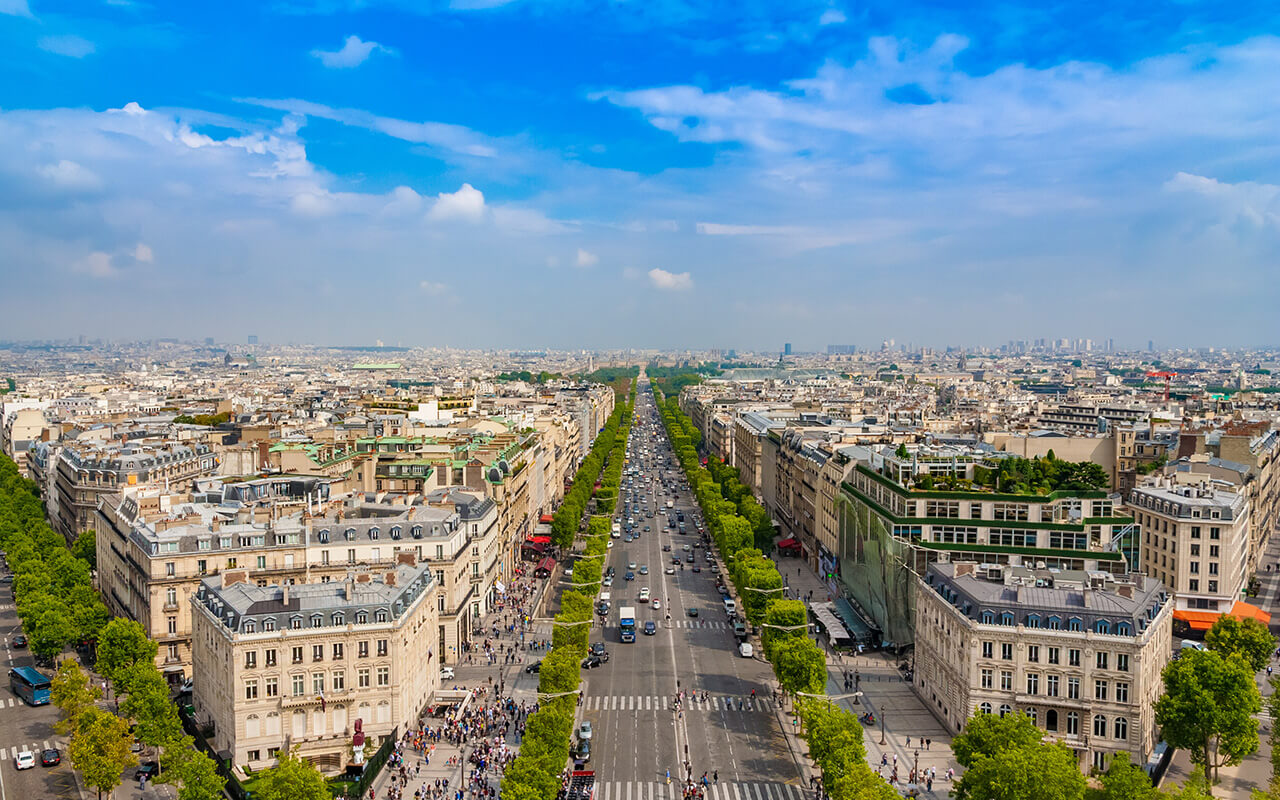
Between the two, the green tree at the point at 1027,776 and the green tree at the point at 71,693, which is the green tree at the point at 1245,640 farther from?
the green tree at the point at 71,693

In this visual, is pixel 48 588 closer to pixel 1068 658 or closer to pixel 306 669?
pixel 306 669

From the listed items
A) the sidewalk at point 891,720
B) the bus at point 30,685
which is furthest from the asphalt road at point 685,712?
the bus at point 30,685

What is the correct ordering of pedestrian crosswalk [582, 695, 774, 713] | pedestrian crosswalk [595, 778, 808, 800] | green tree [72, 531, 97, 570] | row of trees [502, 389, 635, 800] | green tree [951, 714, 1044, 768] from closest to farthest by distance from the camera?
row of trees [502, 389, 635, 800]
green tree [951, 714, 1044, 768]
pedestrian crosswalk [595, 778, 808, 800]
pedestrian crosswalk [582, 695, 774, 713]
green tree [72, 531, 97, 570]

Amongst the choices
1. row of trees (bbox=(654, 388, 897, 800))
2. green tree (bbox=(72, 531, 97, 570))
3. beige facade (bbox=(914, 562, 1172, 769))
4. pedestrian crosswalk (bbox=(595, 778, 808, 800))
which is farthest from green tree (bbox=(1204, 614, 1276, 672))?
green tree (bbox=(72, 531, 97, 570))

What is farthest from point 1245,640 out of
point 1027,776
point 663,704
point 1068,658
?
point 663,704

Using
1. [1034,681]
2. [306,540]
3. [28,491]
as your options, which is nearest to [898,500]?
[1034,681]

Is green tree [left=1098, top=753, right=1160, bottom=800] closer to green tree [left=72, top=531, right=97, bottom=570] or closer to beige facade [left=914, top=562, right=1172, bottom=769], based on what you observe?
beige facade [left=914, top=562, right=1172, bottom=769]
